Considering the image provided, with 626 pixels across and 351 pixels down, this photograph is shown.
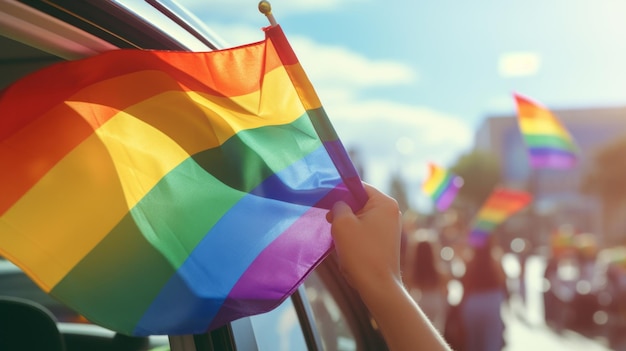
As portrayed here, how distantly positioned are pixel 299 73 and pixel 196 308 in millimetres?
469

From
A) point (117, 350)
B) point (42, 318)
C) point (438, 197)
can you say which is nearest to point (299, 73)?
point (42, 318)

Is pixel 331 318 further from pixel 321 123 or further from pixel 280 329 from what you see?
pixel 321 123

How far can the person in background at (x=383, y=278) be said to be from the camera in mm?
1320

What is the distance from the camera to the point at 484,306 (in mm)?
7816

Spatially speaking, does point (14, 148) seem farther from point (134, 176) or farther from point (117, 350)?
point (117, 350)

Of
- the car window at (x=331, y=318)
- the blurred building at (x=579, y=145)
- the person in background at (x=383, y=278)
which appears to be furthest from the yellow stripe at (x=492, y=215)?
the blurred building at (x=579, y=145)

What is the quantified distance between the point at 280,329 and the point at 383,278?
1.02 meters

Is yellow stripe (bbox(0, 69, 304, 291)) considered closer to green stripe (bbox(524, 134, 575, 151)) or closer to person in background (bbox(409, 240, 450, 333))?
person in background (bbox(409, 240, 450, 333))

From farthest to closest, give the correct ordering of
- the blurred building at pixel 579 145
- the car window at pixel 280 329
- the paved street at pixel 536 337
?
the blurred building at pixel 579 145 < the paved street at pixel 536 337 < the car window at pixel 280 329

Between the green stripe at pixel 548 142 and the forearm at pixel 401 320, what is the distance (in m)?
7.11

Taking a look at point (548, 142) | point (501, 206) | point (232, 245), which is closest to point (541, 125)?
point (548, 142)

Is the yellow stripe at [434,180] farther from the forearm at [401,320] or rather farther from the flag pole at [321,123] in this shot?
the forearm at [401,320]

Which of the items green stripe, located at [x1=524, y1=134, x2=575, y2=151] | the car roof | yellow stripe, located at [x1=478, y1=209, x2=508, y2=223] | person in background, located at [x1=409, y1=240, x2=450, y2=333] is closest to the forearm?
the car roof

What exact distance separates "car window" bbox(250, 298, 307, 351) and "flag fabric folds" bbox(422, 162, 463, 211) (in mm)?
9457
